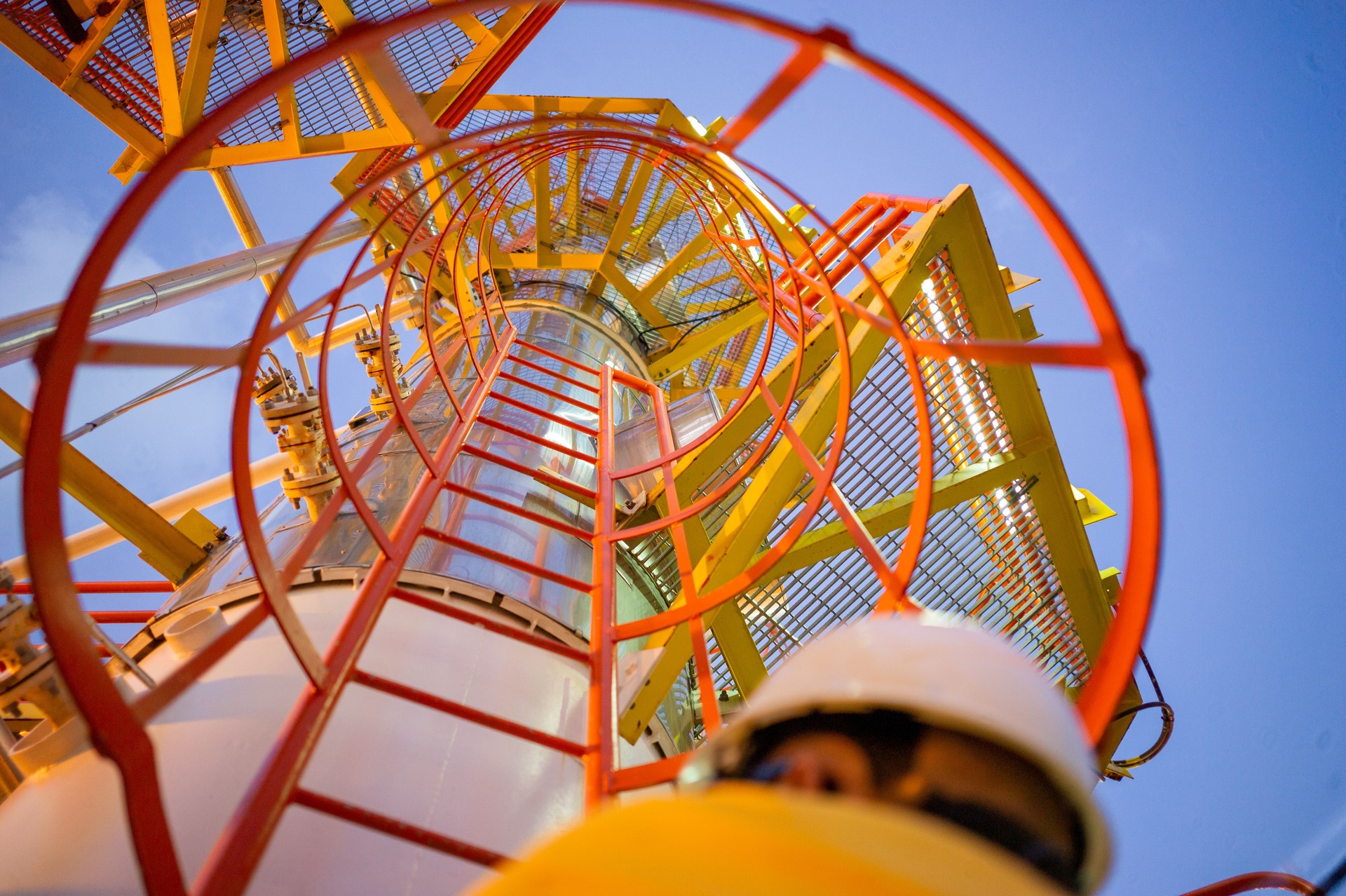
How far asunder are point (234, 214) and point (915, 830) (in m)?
8.70

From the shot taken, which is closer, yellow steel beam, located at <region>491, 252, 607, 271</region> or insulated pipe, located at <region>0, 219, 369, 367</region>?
insulated pipe, located at <region>0, 219, 369, 367</region>

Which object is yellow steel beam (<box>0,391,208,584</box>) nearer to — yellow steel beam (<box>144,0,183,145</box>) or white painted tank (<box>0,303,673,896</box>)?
white painted tank (<box>0,303,673,896</box>)

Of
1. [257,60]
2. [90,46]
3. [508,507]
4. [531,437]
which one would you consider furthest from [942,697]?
[257,60]

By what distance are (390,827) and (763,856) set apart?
1.27 meters

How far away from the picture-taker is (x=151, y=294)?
4211 millimetres

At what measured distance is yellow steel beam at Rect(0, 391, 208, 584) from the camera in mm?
4062

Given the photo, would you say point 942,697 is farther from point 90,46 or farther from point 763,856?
point 90,46

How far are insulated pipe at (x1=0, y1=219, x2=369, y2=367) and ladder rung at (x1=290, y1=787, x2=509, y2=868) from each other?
183 centimetres

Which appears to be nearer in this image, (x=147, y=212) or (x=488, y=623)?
(x=147, y=212)

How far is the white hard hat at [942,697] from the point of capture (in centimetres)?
88

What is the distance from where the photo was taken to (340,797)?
2193 millimetres

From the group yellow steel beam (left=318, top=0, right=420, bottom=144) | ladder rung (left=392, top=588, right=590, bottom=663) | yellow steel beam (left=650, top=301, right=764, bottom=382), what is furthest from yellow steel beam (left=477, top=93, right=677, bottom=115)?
ladder rung (left=392, top=588, right=590, bottom=663)

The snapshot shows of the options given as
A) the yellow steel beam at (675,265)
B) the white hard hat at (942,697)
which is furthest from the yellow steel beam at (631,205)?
the white hard hat at (942,697)

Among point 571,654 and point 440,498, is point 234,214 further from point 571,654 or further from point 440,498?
point 571,654
